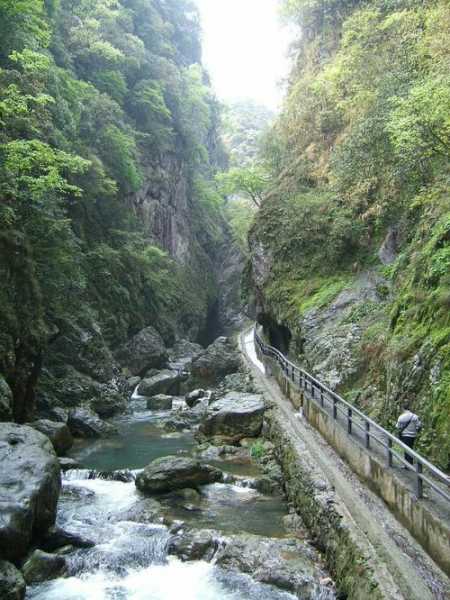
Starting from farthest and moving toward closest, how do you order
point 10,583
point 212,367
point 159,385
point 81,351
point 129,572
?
point 212,367 < point 159,385 < point 81,351 < point 129,572 < point 10,583

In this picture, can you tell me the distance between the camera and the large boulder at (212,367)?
29141 millimetres

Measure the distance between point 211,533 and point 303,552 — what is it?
1.90m

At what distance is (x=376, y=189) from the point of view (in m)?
20.3

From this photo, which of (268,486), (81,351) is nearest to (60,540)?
(268,486)

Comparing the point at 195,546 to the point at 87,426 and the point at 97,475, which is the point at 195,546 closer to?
the point at 97,475

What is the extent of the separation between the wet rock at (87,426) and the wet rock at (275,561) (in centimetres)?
1002

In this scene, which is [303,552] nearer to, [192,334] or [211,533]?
[211,533]

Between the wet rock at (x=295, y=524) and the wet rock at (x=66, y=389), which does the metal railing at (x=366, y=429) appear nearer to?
the wet rock at (x=295, y=524)

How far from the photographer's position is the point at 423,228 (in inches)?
573

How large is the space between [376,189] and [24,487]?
16690 millimetres

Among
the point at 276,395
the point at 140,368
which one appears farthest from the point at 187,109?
the point at 276,395

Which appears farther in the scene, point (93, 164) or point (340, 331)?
point (93, 164)

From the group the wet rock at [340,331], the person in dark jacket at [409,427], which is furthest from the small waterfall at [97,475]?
the person in dark jacket at [409,427]

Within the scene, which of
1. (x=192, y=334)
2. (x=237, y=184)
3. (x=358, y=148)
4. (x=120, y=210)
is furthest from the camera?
(x=192, y=334)
